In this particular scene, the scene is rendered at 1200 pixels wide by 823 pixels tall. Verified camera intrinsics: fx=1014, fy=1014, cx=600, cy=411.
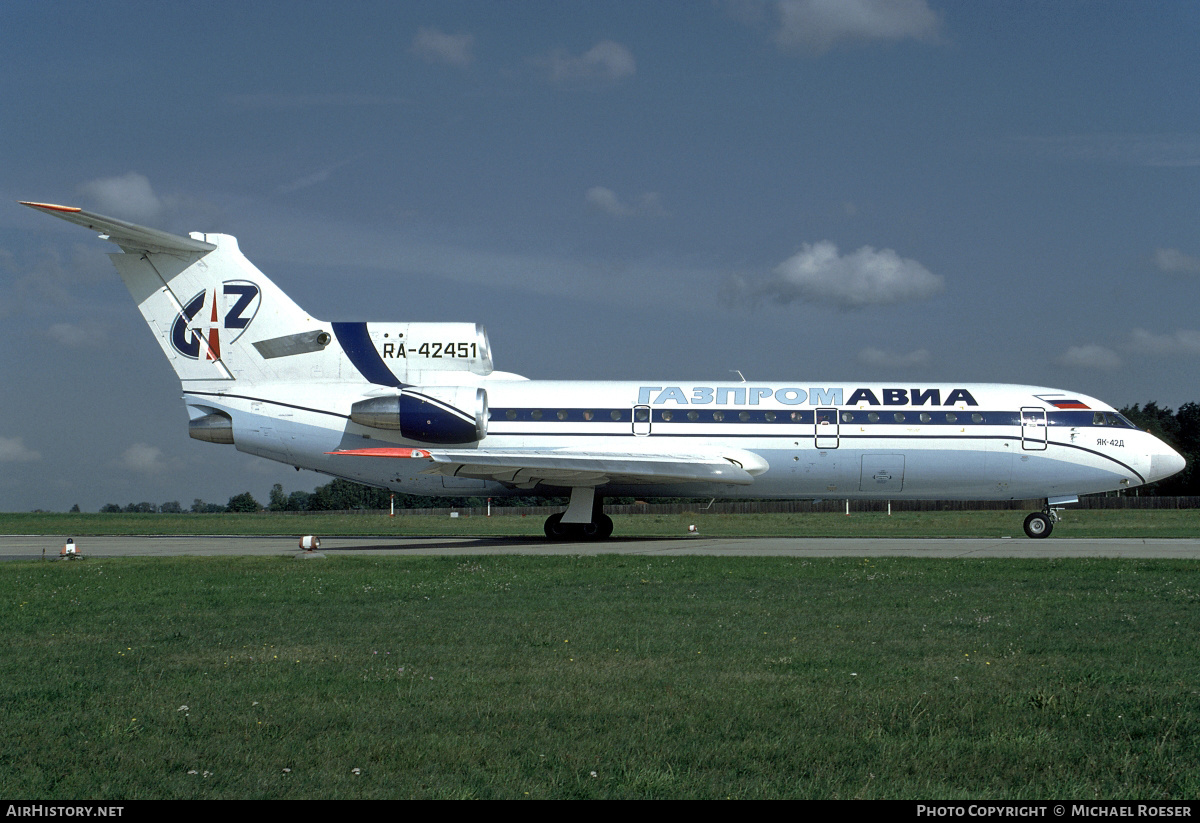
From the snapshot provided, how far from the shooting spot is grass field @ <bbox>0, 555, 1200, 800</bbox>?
5.23 metres

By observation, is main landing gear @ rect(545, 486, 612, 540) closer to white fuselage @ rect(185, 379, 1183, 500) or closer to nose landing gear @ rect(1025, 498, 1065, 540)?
A: white fuselage @ rect(185, 379, 1183, 500)

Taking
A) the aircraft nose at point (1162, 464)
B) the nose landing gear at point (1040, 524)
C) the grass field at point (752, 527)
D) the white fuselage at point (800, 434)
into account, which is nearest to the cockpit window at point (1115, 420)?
the white fuselage at point (800, 434)

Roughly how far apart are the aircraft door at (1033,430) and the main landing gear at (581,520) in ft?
35.2

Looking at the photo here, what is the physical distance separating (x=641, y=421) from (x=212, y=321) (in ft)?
37.1

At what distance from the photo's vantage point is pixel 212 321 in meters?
26.0

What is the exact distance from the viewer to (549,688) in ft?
23.7

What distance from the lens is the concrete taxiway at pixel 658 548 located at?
63.8ft

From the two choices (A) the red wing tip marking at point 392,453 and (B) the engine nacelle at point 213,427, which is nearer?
(A) the red wing tip marking at point 392,453

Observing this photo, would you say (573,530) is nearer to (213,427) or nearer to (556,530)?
(556,530)

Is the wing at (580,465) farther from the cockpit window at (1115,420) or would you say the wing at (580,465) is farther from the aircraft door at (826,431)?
the cockpit window at (1115,420)

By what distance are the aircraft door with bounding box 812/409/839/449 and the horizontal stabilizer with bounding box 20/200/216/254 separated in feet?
52.8

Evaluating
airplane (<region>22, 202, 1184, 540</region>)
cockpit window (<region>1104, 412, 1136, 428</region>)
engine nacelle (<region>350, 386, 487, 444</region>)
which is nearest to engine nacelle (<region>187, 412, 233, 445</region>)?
airplane (<region>22, 202, 1184, 540</region>)

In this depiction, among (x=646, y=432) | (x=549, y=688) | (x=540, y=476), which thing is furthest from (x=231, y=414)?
(x=549, y=688)

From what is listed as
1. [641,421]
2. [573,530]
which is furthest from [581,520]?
[641,421]
